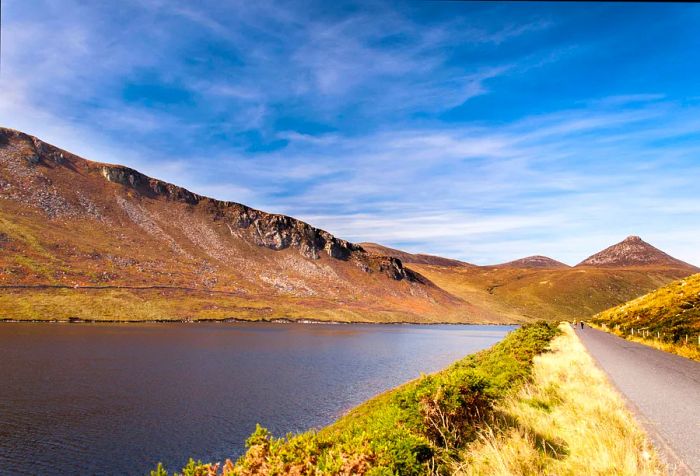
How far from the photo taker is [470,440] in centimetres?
1027

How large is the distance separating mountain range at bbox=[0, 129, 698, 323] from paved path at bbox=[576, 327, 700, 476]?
84.8 meters

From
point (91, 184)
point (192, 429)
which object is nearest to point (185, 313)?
point (91, 184)

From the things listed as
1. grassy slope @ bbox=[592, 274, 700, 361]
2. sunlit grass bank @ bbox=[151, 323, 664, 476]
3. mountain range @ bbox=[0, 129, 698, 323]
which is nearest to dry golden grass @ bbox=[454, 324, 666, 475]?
sunlit grass bank @ bbox=[151, 323, 664, 476]

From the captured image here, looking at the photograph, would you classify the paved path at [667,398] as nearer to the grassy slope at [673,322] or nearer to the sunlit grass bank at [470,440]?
the sunlit grass bank at [470,440]

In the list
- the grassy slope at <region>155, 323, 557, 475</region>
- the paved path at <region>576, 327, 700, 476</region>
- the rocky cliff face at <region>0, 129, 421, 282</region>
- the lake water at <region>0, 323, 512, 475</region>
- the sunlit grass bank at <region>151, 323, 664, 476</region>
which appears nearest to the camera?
the grassy slope at <region>155, 323, 557, 475</region>

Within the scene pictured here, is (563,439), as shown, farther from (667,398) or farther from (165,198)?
(165,198)

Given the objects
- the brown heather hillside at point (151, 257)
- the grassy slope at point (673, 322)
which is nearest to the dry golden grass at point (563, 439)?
the grassy slope at point (673, 322)

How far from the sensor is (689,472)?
738cm

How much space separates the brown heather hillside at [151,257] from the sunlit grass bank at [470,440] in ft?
275

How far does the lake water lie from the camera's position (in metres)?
17.7

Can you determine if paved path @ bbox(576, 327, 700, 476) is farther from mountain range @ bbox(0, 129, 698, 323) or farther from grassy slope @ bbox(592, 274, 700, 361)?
mountain range @ bbox(0, 129, 698, 323)

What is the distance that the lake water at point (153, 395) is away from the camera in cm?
1766

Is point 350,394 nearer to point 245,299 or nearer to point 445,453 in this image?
point 445,453

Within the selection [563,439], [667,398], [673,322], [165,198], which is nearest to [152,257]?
[165,198]
